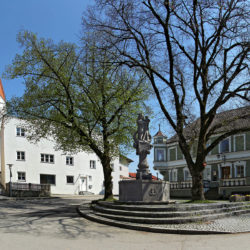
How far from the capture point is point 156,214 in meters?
11.0

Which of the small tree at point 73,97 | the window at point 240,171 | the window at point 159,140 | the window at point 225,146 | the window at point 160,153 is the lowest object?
the window at point 240,171

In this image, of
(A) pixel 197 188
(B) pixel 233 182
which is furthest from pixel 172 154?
(A) pixel 197 188

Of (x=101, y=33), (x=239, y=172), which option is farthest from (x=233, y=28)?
(x=239, y=172)

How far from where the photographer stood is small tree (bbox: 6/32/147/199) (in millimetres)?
18281

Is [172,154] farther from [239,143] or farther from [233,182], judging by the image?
[233,182]

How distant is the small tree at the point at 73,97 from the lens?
18281mm

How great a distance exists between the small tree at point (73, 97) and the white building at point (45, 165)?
1551 centimetres

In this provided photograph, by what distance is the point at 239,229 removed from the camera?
938 centimetres

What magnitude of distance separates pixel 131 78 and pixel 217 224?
11718 millimetres

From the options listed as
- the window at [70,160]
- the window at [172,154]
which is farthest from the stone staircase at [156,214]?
the window at [172,154]

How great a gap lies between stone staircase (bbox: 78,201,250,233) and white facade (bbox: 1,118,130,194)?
22786 mm

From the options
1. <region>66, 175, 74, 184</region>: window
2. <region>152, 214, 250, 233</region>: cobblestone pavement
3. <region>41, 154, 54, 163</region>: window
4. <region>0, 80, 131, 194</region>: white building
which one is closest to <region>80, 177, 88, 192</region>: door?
<region>0, 80, 131, 194</region>: white building

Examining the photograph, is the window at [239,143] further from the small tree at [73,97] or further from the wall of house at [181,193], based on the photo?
the small tree at [73,97]

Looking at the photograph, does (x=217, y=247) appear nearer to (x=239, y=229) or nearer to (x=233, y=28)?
(x=239, y=229)
